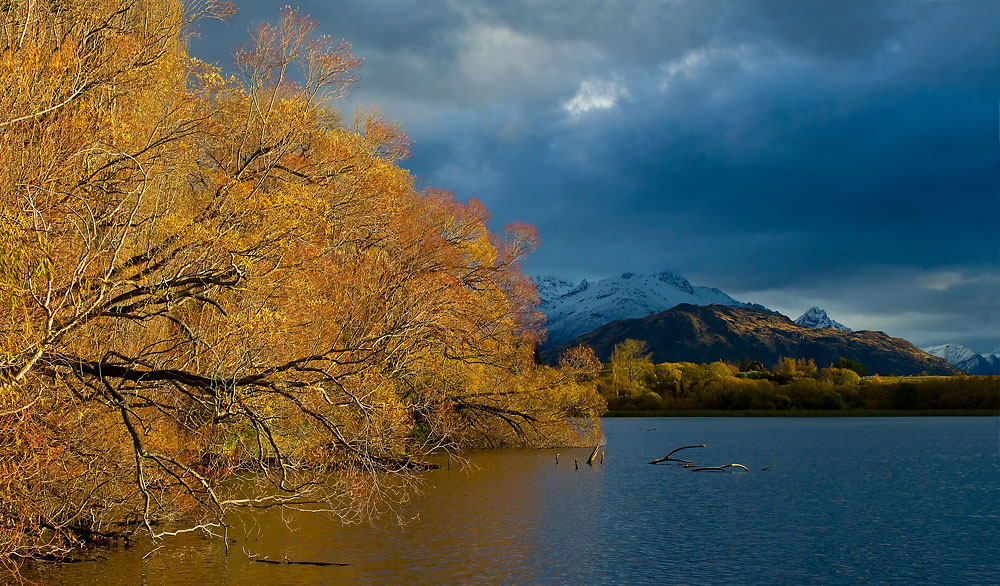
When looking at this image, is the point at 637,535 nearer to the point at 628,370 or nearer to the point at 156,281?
the point at 156,281

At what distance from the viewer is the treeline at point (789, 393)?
14450cm

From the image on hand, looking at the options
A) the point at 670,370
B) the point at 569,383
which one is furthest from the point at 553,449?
the point at 670,370

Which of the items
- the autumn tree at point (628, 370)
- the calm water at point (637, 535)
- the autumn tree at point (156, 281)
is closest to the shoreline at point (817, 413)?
the autumn tree at point (628, 370)

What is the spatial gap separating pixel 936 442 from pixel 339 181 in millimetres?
65564

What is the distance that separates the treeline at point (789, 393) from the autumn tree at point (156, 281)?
124609 millimetres

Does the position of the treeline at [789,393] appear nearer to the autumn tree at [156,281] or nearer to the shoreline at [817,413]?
the shoreline at [817,413]

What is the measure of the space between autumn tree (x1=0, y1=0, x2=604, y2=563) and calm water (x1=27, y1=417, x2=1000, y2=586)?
1.80m

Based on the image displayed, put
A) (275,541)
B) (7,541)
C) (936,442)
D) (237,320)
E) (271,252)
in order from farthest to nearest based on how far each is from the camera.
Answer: (936,442), (275,541), (271,252), (237,320), (7,541)

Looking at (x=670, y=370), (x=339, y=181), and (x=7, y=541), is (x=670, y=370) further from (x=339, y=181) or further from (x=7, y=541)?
(x=7, y=541)

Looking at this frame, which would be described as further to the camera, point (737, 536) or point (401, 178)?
point (401, 178)

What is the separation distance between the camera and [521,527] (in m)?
29.0

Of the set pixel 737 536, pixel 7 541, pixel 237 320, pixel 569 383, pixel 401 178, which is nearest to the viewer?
pixel 7 541

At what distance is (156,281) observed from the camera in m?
18.5

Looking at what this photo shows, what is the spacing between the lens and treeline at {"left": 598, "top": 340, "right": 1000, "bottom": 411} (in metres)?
144
